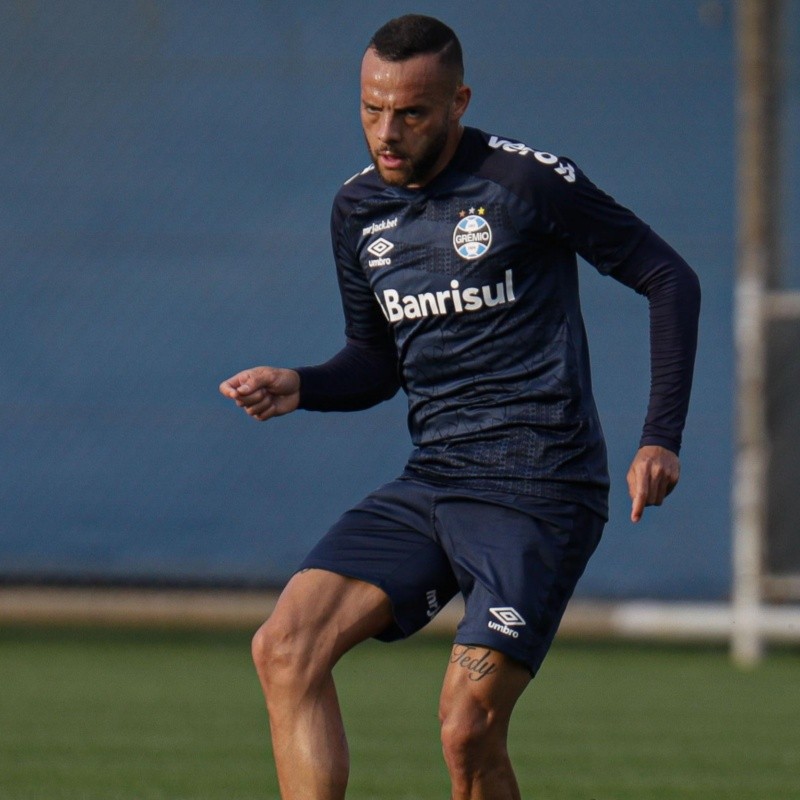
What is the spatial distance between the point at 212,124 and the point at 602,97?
2.50 metres

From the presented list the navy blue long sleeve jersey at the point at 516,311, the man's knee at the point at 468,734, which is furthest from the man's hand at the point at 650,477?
the man's knee at the point at 468,734

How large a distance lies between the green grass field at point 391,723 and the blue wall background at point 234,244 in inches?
31.5

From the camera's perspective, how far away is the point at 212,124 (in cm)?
1135

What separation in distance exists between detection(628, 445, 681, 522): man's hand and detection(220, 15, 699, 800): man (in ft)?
0.06

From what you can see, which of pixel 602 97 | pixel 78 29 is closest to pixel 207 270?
pixel 78 29

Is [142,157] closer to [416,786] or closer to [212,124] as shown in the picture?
[212,124]

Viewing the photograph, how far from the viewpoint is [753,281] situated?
34.8ft

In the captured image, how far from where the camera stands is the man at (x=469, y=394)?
13.7 ft

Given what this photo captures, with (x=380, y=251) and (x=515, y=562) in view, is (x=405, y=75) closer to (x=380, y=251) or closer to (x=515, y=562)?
(x=380, y=251)

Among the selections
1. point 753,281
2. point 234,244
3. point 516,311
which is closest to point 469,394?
point 516,311

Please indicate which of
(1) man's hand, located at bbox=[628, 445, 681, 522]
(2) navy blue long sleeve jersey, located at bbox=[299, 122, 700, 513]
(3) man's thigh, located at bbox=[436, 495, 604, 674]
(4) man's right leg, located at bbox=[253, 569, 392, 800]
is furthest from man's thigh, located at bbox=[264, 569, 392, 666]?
(1) man's hand, located at bbox=[628, 445, 681, 522]

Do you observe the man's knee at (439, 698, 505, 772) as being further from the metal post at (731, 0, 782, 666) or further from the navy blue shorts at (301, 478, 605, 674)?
the metal post at (731, 0, 782, 666)

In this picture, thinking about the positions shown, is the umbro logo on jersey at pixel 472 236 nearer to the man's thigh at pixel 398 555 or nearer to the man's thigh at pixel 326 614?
the man's thigh at pixel 398 555

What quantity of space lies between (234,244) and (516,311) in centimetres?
717
